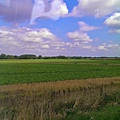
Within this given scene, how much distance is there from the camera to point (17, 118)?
4797mm

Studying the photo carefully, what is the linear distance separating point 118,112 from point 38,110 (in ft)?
7.84

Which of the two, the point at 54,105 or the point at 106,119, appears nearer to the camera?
the point at 106,119

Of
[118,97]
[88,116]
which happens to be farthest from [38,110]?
[118,97]

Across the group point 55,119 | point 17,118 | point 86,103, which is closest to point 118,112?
point 86,103

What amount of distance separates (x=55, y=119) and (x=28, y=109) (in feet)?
3.00

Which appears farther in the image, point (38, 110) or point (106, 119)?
point (38, 110)

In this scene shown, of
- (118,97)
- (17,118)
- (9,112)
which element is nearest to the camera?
(17,118)

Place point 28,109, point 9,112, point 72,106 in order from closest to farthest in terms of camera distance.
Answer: point 9,112 < point 28,109 < point 72,106

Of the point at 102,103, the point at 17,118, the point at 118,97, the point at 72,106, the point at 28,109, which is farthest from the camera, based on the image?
the point at 118,97

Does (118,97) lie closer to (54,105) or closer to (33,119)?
(54,105)

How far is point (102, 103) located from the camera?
24.4 feet

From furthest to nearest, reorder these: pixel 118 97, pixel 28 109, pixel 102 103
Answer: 1. pixel 118 97
2. pixel 102 103
3. pixel 28 109

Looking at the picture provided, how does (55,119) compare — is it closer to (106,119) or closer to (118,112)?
(106,119)

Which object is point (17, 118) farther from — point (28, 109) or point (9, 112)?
point (28, 109)
